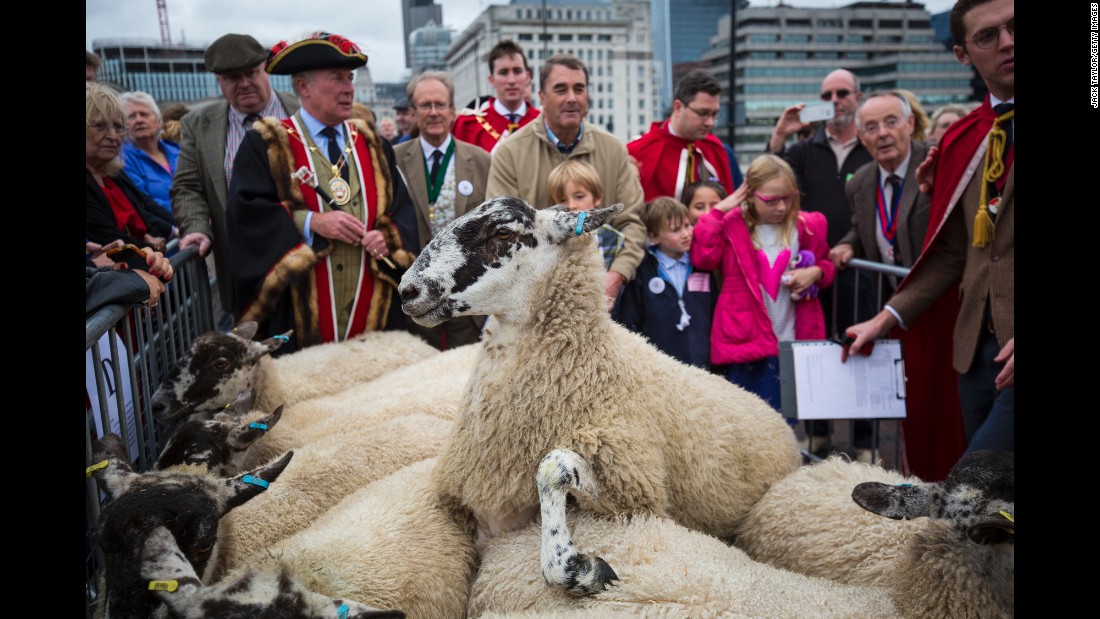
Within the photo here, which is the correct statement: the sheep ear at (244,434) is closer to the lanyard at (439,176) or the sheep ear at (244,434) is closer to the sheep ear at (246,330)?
the sheep ear at (246,330)

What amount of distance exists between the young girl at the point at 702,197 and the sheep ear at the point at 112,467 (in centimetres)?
360

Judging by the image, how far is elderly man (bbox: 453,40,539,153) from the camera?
6.68 m

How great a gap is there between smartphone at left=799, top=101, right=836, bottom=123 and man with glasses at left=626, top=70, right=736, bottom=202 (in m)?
0.83

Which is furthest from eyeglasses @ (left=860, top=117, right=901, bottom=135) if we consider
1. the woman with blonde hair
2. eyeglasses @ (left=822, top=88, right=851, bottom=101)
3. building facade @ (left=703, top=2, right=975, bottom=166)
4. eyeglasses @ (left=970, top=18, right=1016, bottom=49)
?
building facade @ (left=703, top=2, right=975, bottom=166)

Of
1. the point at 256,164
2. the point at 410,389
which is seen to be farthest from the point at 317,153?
the point at 410,389

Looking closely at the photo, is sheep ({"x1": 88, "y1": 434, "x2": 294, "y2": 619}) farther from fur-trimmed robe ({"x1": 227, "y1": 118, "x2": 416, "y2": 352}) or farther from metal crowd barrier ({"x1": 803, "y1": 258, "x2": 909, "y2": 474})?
metal crowd barrier ({"x1": 803, "y1": 258, "x2": 909, "y2": 474})

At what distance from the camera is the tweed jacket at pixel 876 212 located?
4.80 m

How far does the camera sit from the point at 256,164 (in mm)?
4309

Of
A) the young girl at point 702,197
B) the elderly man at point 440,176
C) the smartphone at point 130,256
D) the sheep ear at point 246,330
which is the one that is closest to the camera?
the smartphone at point 130,256

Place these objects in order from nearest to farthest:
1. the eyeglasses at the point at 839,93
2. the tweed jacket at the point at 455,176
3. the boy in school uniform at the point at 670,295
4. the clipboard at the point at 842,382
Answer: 1. the clipboard at the point at 842,382
2. the boy in school uniform at the point at 670,295
3. the tweed jacket at the point at 455,176
4. the eyeglasses at the point at 839,93

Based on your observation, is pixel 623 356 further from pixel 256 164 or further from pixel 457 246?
pixel 256 164

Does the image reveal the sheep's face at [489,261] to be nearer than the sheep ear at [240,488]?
No

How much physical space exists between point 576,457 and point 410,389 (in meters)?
1.82

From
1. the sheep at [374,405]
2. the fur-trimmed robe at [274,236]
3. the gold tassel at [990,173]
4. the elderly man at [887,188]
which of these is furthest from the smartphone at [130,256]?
the elderly man at [887,188]
